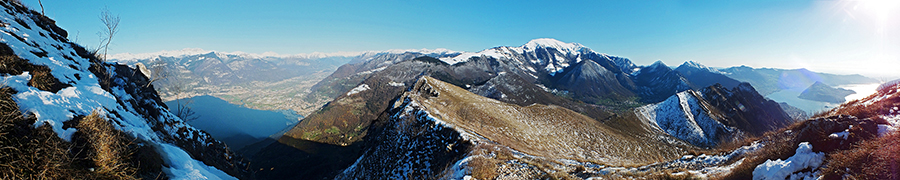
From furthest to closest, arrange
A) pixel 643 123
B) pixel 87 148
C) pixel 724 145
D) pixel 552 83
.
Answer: pixel 552 83 < pixel 643 123 < pixel 724 145 < pixel 87 148

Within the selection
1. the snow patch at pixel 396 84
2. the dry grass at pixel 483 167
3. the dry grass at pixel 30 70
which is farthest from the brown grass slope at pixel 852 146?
the snow patch at pixel 396 84

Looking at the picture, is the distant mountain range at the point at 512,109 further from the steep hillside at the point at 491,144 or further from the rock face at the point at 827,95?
the rock face at the point at 827,95

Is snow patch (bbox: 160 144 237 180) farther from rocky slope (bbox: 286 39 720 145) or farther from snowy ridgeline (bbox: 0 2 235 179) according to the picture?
rocky slope (bbox: 286 39 720 145)

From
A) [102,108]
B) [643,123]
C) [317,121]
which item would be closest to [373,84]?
[317,121]

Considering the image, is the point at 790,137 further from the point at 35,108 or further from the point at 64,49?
the point at 64,49

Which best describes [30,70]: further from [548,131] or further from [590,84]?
[590,84]

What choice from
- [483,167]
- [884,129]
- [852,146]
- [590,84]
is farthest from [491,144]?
[590,84]

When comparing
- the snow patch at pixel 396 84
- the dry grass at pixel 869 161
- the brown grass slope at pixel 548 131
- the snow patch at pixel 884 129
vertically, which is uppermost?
the snow patch at pixel 884 129
